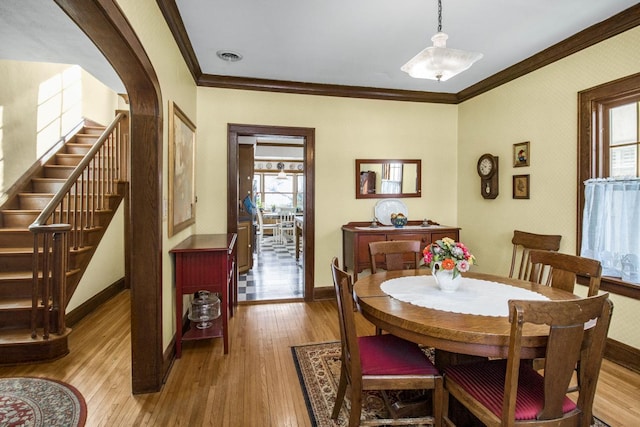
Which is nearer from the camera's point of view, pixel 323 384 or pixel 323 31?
pixel 323 384

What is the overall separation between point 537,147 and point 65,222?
15.8 ft

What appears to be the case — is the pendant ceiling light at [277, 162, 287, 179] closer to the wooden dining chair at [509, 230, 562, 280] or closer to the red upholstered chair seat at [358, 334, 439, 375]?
the wooden dining chair at [509, 230, 562, 280]

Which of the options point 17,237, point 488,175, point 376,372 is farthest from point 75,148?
point 488,175

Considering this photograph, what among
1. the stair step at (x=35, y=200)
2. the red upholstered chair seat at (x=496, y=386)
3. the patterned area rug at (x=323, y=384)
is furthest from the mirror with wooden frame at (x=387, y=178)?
the stair step at (x=35, y=200)

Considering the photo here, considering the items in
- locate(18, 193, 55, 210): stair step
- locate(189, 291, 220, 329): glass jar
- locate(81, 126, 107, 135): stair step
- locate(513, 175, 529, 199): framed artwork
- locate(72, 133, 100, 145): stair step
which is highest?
locate(81, 126, 107, 135): stair step

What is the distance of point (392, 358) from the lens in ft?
5.64

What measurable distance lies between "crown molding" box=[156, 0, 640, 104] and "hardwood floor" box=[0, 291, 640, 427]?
261 cm

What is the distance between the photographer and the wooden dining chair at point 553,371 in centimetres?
118

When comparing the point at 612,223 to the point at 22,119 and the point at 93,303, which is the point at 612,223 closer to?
the point at 93,303

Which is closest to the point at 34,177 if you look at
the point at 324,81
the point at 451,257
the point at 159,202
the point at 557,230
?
the point at 159,202

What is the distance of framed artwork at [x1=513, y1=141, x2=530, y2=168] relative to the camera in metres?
3.48

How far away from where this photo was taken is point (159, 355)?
2217 millimetres

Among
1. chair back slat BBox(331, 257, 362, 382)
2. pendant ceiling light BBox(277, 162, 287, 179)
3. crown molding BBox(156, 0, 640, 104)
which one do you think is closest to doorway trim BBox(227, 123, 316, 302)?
A: crown molding BBox(156, 0, 640, 104)

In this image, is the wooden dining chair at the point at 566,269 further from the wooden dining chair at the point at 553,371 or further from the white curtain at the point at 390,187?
the white curtain at the point at 390,187
